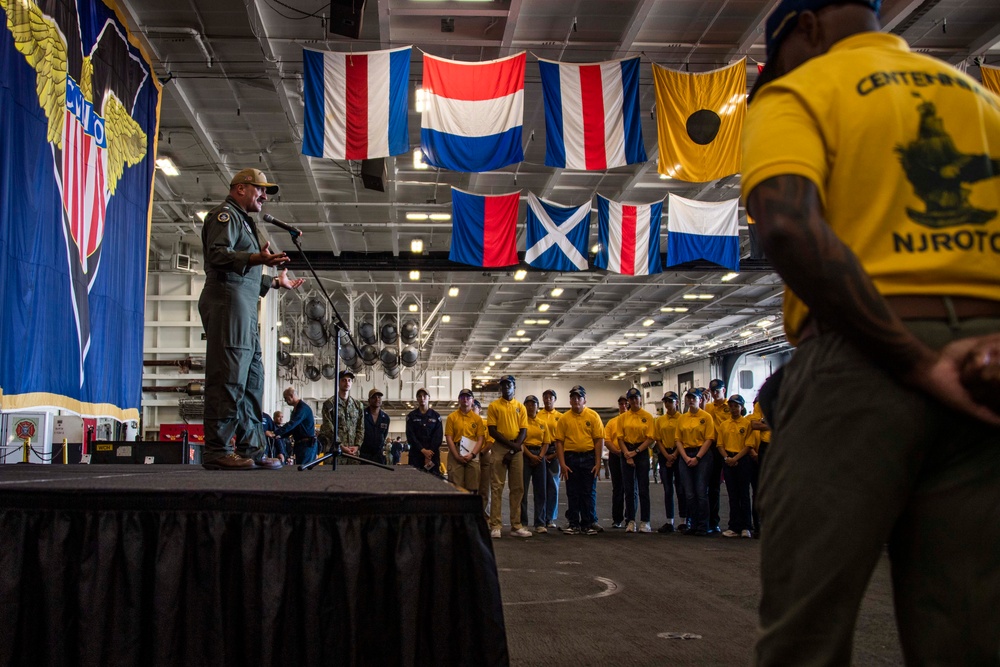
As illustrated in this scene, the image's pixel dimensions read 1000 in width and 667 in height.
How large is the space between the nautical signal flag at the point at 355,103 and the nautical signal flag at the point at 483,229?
3.01 m

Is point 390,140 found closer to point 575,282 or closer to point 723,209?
point 723,209

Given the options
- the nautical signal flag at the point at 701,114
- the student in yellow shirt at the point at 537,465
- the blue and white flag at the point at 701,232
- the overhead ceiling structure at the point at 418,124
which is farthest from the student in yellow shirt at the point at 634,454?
the overhead ceiling structure at the point at 418,124

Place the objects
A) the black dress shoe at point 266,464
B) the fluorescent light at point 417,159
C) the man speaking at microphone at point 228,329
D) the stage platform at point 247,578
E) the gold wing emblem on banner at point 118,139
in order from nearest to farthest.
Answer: the stage platform at point 247,578
the man speaking at microphone at point 228,329
the black dress shoe at point 266,464
the gold wing emblem on banner at point 118,139
the fluorescent light at point 417,159

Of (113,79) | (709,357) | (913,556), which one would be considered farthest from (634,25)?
(709,357)

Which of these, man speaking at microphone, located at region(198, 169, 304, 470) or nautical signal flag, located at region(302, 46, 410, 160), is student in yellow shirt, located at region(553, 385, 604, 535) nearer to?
nautical signal flag, located at region(302, 46, 410, 160)

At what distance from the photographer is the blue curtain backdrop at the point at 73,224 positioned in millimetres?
5535

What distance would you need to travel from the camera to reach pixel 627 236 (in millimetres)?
12352

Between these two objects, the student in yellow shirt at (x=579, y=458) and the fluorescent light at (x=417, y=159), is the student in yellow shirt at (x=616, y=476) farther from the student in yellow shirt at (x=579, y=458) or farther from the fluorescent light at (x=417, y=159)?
the fluorescent light at (x=417, y=159)

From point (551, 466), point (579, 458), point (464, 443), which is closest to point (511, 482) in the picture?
point (464, 443)

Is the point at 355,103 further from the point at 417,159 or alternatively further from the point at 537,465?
the point at 417,159

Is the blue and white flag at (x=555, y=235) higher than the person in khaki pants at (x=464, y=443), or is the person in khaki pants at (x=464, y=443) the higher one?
the blue and white flag at (x=555, y=235)

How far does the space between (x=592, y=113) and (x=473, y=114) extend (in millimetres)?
1474

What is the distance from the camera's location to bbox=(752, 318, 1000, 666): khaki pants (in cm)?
100

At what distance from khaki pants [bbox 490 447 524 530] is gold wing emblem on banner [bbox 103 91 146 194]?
16.8ft
